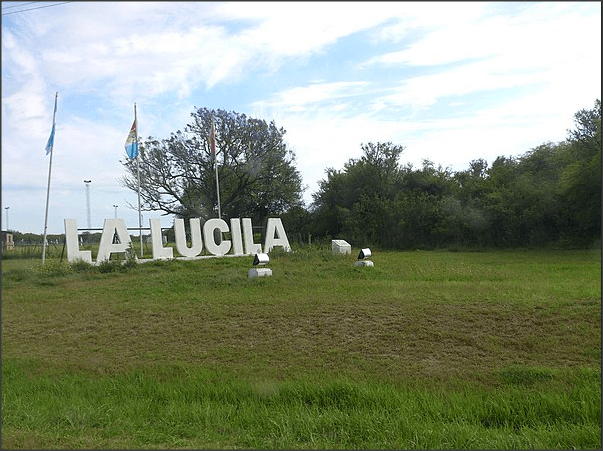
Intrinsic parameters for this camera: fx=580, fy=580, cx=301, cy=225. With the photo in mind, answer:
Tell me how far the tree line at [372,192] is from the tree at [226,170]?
0.06m

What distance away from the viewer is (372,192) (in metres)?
35.6

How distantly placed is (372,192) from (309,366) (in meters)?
28.5

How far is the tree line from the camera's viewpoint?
Answer: 2822cm

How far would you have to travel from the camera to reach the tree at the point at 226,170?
115 ft

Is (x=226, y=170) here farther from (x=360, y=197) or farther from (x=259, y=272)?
(x=259, y=272)

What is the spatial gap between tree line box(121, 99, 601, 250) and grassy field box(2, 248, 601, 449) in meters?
15.8

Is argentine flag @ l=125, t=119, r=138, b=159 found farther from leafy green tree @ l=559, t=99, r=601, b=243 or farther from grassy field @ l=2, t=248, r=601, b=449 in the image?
leafy green tree @ l=559, t=99, r=601, b=243

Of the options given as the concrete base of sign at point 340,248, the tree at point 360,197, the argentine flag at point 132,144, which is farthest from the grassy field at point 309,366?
the tree at point 360,197

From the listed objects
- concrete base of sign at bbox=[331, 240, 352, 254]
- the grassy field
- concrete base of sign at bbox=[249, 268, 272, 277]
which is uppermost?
concrete base of sign at bbox=[331, 240, 352, 254]

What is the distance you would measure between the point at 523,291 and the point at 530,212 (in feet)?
59.3

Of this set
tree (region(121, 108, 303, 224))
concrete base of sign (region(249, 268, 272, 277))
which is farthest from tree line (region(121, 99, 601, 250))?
concrete base of sign (region(249, 268, 272, 277))

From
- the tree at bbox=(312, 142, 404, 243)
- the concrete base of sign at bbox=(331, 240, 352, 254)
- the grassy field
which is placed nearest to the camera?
the grassy field

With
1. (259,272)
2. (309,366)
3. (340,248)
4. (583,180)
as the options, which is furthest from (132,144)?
(583,180)

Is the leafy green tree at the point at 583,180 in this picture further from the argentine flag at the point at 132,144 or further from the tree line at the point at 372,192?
the argentine flag at the point at 132,144
